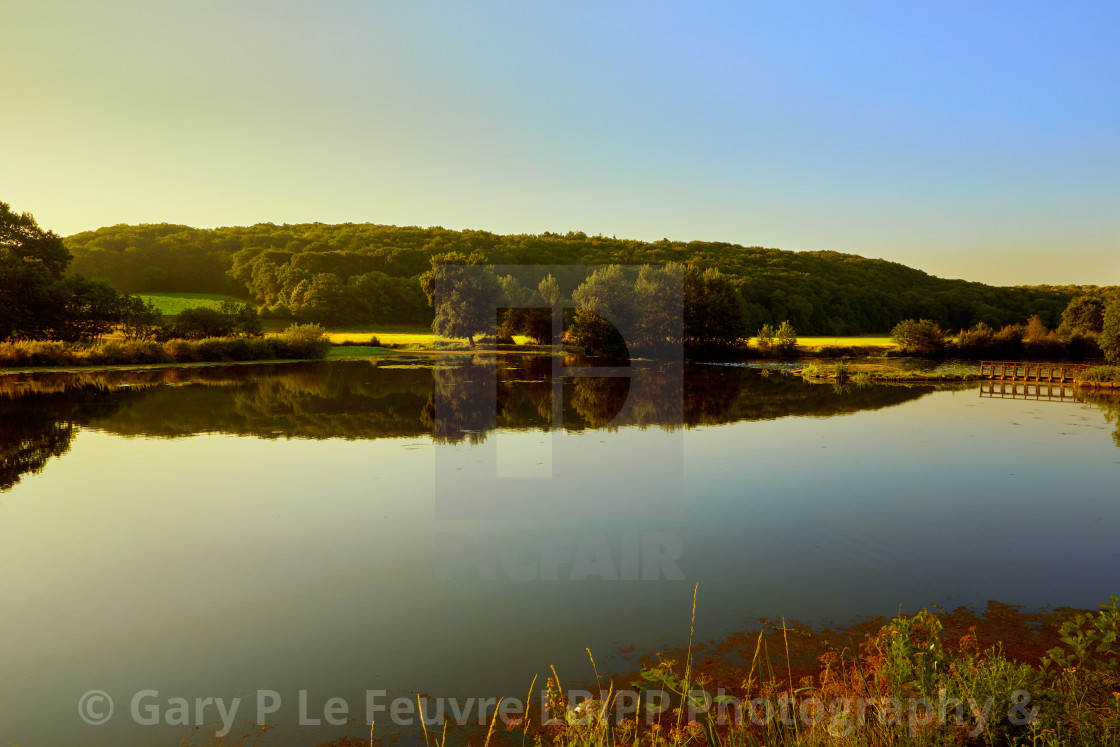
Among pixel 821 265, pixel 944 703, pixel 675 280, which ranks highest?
pixel 821 265

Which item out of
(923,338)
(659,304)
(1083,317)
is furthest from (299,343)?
(1083,317)

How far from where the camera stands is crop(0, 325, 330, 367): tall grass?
43375 millimetres

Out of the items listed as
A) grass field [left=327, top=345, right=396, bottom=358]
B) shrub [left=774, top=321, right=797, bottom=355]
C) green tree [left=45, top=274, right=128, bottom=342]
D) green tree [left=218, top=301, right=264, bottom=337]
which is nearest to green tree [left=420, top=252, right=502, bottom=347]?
grass field [left=327, top=345, right=396, bottom=358]

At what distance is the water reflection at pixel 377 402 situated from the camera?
22984 mm

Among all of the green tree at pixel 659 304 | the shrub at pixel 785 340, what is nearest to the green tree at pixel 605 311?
the green tree at pixel 659 304

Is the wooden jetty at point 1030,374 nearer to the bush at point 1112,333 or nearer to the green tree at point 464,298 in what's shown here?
the bush at point 1112,333

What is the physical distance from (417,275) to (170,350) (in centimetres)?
6166

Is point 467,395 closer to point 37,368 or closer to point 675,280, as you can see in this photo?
point 37,368

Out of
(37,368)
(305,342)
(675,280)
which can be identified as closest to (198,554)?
(37,368)

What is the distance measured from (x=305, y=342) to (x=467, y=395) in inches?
1124

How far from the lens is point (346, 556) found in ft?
36.2

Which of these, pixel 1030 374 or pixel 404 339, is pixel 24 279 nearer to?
pixel 404 339

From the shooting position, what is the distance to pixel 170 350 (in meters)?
49.4

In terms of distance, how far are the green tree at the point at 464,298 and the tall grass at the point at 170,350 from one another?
1255cm
